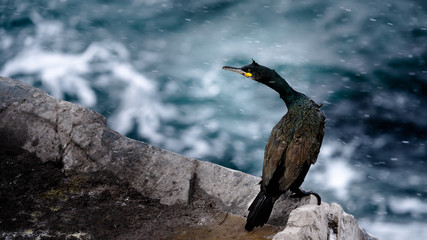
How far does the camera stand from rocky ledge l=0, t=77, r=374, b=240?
13.5 ft

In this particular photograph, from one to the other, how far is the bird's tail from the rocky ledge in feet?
0.52

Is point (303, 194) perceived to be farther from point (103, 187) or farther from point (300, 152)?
point (103, 187)

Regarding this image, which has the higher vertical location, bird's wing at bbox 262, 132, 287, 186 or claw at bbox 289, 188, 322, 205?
bird's wing at bbox 262, 132, 287, 186

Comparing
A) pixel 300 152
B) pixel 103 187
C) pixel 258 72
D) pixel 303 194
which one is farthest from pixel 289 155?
pixel 103 187

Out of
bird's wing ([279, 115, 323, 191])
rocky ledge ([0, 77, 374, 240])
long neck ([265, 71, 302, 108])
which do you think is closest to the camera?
bird's wing ([279, 115, 323, 191])

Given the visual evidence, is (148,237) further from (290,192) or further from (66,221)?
(290,192)

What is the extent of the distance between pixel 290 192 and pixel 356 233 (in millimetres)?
701

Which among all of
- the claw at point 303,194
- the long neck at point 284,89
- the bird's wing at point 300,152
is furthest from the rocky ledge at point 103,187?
the long neck at point 284,89

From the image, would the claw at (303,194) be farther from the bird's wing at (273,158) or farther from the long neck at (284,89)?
the long neck at (284,89)

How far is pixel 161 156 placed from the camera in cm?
492

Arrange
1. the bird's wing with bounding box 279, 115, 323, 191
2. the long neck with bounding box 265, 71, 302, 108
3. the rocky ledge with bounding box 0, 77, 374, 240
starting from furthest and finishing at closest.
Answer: the long neck with bounding box 265, 71, 302, 108 < the rocky ledge with bounding box 0, 77, 374, 240 < the bird's wing with bounding box 279, 115, 323, 191

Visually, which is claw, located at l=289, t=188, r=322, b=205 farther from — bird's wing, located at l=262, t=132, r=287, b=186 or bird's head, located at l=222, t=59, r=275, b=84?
bird's head, located at l=222, t=59, r=275, b=84

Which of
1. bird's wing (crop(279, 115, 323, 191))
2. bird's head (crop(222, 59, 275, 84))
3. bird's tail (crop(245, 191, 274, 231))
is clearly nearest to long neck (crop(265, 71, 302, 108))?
bird's head (crop(222, 59, 275, 84))

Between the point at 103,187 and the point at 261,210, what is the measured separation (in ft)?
5.70
